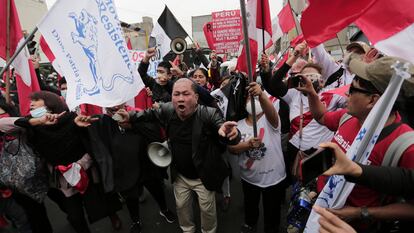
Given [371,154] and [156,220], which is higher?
[371,154]

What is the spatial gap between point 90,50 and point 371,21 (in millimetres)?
2170

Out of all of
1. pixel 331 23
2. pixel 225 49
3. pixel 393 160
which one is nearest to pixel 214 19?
pixel 225 49

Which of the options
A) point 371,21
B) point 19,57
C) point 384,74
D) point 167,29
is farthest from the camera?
point 167,29

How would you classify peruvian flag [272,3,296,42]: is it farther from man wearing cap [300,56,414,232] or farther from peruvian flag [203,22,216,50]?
man wearing cap [300,56,414,232]

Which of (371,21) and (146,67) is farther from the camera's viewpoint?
(146,67)

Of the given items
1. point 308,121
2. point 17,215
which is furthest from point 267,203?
point 17,215

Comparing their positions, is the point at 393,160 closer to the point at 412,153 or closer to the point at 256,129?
the point at 412,153

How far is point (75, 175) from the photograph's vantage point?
262cm

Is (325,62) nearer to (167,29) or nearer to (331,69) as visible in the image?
(331,69)

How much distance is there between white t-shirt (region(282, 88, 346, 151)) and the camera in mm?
2703

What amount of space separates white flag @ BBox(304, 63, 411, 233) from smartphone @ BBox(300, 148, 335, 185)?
0.16m

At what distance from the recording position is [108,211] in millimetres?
2984

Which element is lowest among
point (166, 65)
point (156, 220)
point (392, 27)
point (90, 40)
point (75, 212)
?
point (156, 220)

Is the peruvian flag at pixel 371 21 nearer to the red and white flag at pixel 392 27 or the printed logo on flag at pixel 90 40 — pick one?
the red and white flag at pixel 392 27
